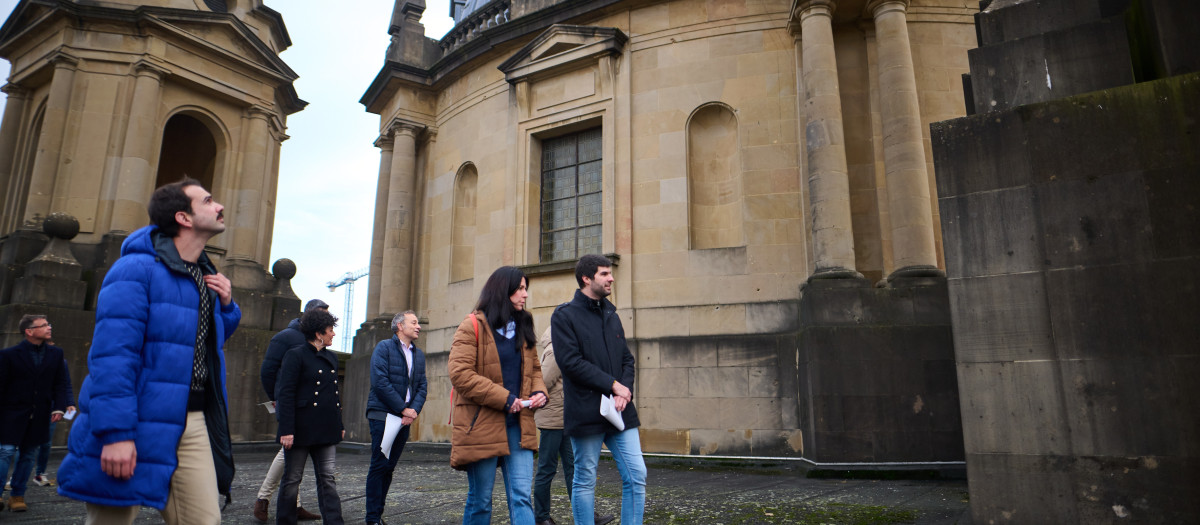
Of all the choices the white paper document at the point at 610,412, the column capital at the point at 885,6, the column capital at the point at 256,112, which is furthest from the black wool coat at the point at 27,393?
the column capital at the point at 885,6

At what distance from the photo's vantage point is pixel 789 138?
1240cm

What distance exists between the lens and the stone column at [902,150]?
424 inches

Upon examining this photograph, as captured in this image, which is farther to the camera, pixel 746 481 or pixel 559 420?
pixel 746 481

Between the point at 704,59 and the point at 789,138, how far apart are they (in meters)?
2.30

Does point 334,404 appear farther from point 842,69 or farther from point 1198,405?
point 842,69

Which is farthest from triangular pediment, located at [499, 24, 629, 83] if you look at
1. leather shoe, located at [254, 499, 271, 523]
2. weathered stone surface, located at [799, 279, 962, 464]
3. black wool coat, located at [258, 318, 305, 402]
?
leather shoe, located at [254, 499, 271, 523]

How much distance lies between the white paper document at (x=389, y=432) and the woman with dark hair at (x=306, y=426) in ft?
1.16

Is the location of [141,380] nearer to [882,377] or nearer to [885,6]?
[882,377]

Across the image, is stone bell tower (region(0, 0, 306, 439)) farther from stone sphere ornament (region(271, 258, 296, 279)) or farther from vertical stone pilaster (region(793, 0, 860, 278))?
vertical stone pilaster (region(793, 0, 860, 278))

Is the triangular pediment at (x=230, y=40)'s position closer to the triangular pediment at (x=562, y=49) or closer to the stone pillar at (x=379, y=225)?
the stone pillar at (x=379, y=225)

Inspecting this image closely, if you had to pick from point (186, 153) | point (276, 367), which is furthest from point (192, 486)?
point (186, 153)

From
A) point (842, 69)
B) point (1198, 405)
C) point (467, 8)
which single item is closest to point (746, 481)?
point (1198, 405)

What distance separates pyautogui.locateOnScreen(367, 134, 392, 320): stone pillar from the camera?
57.7 ft

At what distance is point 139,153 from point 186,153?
5.40 metres
